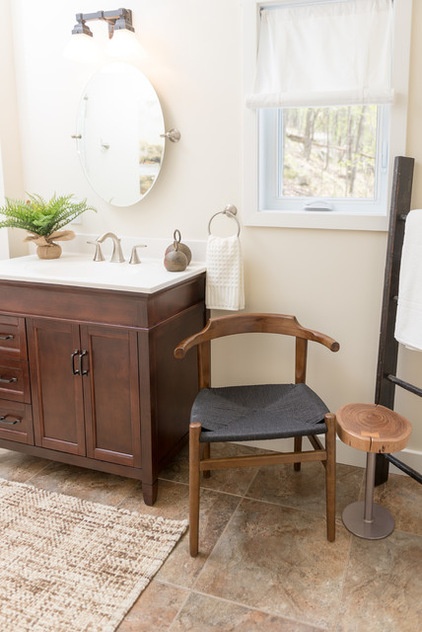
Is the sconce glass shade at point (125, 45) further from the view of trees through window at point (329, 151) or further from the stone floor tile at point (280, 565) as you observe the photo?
the stone floor tile at point (280, 565)

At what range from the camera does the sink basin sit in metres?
2.14

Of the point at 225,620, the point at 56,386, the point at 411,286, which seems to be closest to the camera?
the point at 225,620

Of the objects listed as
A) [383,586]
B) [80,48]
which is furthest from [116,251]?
[383,586]

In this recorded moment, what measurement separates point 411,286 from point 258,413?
707 mm

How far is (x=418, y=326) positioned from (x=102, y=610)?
54.7 inches

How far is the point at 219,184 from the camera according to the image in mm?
2523

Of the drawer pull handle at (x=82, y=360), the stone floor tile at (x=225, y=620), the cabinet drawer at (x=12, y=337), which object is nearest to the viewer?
the stone floor tile at (x=225, y=620)

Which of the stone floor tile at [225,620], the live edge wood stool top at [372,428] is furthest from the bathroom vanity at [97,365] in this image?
the live edge wood stool top at [372,428]

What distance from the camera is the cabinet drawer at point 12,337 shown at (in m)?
2.36

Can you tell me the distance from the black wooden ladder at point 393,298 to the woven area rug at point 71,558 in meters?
0.91

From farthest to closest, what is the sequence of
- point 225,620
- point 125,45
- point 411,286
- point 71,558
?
point 125,45, point 411,286, point 71,558, point 225,620

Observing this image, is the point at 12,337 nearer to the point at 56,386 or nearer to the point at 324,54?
the point at 56,386

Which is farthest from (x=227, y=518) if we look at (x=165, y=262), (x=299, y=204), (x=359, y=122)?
(x=359, y=122)

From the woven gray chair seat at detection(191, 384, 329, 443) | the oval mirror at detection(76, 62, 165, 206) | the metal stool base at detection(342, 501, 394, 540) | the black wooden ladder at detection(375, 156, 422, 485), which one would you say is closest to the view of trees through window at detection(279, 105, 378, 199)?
the black wooden ladder at detection(375, 156, 422, 485)
